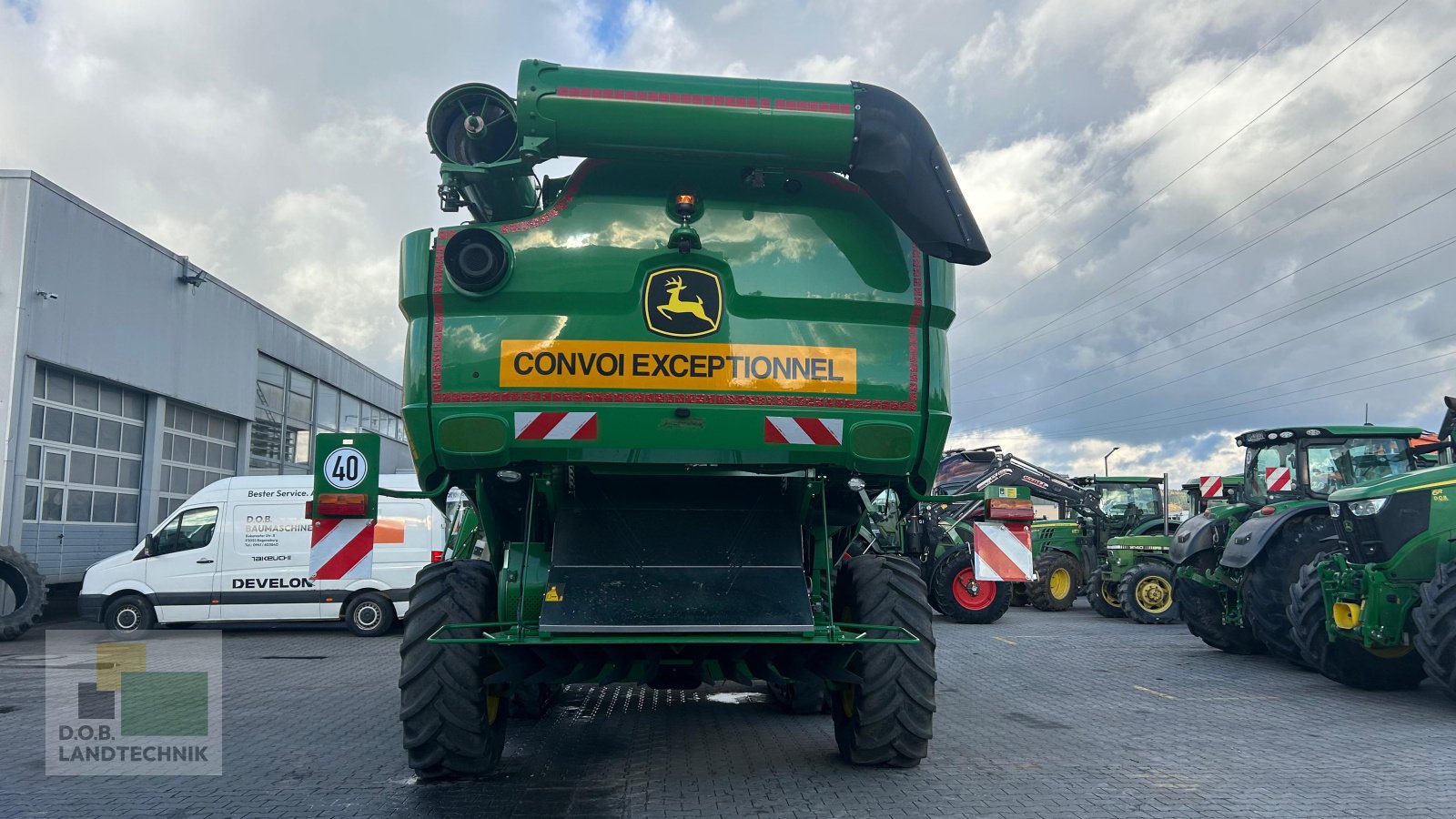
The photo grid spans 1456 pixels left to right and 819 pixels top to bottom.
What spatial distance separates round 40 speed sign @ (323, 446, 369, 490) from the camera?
22.0 ft

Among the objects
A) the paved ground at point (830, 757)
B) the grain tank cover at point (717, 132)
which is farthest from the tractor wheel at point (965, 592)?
the grain tank cover at point (717, 132)

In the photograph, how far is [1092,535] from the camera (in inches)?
804

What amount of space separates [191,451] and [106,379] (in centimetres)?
394

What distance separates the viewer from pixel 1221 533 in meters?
12.5

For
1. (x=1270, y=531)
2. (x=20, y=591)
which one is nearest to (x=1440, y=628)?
(x=1270, y=531)

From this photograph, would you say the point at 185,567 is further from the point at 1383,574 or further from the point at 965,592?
the point at 1383,574

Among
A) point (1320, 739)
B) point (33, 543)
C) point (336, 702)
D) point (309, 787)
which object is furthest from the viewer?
point (33, 543)

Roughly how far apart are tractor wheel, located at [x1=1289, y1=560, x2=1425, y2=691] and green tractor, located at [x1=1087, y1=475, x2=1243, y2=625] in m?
4.73

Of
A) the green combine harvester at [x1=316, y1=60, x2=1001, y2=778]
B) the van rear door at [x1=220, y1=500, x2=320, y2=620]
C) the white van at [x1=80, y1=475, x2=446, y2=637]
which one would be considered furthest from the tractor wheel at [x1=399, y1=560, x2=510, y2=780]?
the van rear door at [x1=220, y1=500, x2=320, y2=620]

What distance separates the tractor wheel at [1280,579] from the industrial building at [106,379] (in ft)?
53.4

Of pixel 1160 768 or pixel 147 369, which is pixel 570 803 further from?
pixel 147 369

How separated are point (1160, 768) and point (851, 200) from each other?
370 cm

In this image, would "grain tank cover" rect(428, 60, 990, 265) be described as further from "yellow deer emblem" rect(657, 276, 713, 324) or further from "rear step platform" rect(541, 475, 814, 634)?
"rear step platform" rect(541, 475, 814, 634)

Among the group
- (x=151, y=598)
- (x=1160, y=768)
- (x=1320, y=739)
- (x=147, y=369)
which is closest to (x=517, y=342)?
(x=1160, y=768)
